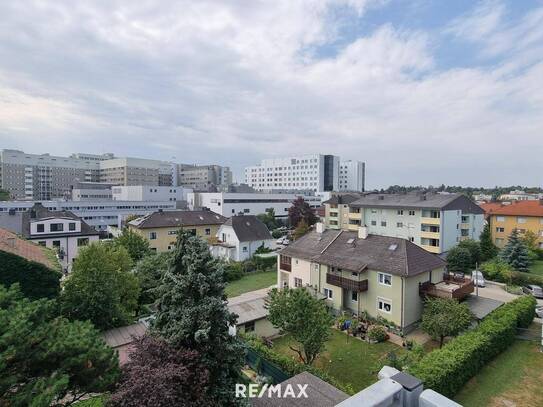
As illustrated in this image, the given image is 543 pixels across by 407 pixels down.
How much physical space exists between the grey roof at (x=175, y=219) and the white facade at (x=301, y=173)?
7582 centimetres

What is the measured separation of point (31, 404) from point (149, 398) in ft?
9.19

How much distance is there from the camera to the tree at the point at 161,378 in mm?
7617

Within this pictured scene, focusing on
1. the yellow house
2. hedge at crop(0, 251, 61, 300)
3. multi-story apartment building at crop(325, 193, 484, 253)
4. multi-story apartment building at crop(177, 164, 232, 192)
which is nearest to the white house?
the yellow house

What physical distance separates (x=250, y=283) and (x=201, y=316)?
23.8 metres

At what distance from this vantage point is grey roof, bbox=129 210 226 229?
1689 inches

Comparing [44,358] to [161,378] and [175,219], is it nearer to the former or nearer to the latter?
[161,378]

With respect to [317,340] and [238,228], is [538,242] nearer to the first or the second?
[238,228]

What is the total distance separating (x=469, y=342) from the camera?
15.6 metres

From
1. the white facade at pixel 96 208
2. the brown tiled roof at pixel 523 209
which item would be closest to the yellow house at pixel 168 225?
the white facade at pixel 96 208

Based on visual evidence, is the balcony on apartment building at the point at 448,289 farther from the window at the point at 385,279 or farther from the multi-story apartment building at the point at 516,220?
the multi-story apartment building at the point at 516,220

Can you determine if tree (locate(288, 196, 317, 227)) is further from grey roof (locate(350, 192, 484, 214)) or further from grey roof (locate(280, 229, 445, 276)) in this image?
grey roof (locate(280, 229, 445, 276))

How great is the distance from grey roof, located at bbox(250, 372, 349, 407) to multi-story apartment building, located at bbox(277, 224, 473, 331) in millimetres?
10966

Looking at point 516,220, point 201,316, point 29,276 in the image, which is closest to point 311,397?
point 201,316

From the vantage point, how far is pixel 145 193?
82375mm
